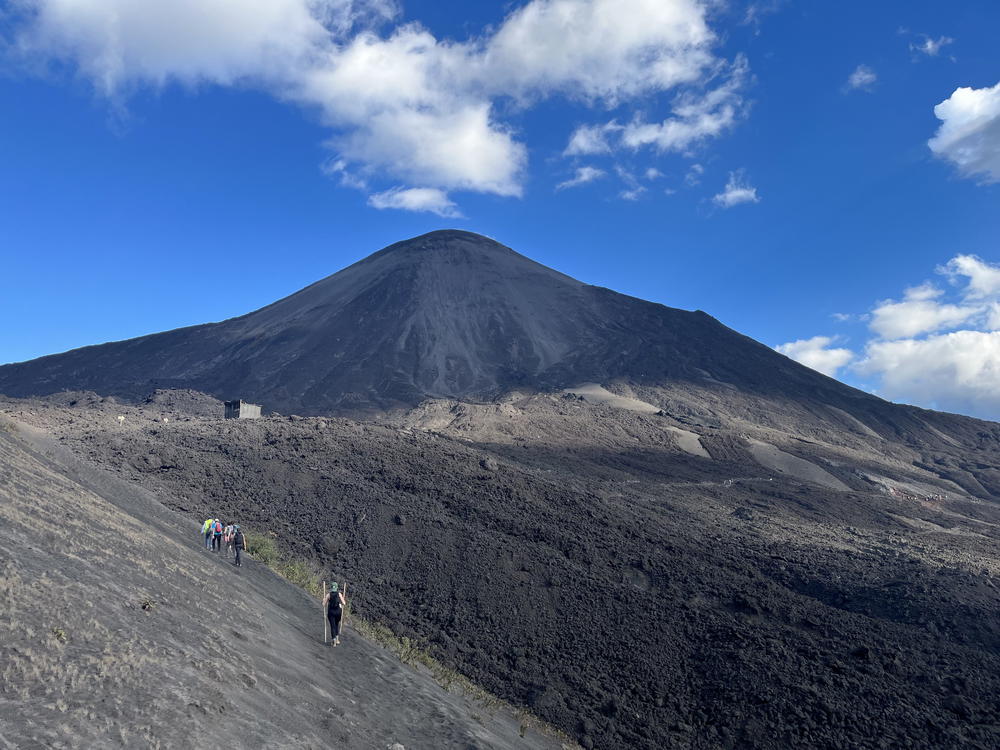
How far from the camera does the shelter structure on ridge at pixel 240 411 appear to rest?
4503 cm

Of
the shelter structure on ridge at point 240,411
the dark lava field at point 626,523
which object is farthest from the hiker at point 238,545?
the shelter structure on ridge at point 240,411

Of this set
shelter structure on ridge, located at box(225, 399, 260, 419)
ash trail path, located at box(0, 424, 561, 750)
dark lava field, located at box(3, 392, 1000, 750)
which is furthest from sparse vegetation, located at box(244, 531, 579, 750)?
shelter structure on ridge, located at box(225, 399, 260, 419)

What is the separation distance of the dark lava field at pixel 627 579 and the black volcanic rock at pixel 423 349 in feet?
101

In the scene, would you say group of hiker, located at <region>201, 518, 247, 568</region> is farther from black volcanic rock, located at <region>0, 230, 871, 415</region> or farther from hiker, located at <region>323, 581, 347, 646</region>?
black volcanic rock, located at <region>0, 230, 871, 415</region>

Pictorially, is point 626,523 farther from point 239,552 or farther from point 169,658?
point 169,658

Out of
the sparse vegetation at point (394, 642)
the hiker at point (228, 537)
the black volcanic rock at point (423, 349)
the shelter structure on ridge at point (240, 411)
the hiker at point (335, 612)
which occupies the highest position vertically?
the black volcanic rock at point (423, 349)

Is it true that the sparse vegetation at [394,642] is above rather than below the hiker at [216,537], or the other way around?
below

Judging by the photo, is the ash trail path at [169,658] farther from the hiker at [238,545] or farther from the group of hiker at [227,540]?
the group of hiker at [227,540]

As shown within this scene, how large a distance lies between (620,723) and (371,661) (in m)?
6.03

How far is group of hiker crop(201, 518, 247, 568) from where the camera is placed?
647 inches

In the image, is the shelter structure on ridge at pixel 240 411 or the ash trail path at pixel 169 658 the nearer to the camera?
the ash trail path at pixel 169 658

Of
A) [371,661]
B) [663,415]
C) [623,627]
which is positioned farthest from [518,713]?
[663,415]

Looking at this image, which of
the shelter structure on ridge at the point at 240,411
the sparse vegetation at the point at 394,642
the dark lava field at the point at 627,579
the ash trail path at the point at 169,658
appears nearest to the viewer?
the ash trail path at the point at 169,658

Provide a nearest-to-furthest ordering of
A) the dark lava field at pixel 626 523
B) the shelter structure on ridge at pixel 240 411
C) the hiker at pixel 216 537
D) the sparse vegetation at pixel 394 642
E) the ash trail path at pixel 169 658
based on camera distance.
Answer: the ash trail path at pixel 169 658 < the sparse vegetation at pixel 394 642 < the dark lava field at pixel 626 523 < the hiker at pixel 216 537 < the shelter structure on ridge at pixel 240 411
